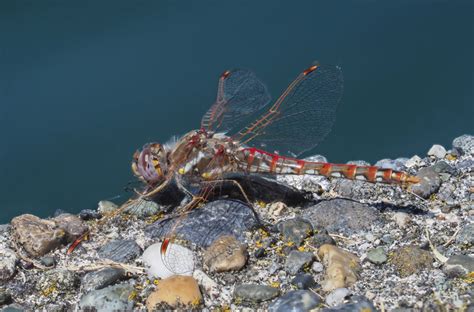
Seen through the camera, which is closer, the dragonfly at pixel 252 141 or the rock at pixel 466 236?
the rock at pixel 466 236

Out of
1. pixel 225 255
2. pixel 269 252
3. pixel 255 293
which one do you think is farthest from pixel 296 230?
pixel 255 293

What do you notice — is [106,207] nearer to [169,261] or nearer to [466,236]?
[169,261]

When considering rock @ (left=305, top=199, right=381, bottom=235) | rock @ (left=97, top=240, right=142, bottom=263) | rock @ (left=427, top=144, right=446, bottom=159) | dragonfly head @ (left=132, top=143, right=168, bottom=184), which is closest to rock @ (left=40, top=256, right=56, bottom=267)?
rock @ (left=97, top=240, right=142, bottom=263)

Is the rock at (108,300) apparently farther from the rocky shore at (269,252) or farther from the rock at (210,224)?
the rock at (210,224)

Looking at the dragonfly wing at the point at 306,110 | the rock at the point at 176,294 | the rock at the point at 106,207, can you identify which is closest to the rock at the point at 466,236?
the dragonfly wing at the point at 306,110

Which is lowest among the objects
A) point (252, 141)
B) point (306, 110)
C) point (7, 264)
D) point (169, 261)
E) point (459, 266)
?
point (459, 266)

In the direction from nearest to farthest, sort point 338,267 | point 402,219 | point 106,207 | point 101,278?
point 338,267 < point 101,278 < point 402,219 < point 106,207

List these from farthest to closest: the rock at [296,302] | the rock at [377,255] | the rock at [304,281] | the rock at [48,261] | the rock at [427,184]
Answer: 1. the rock at [427,184]
2. the rock at [48,261]
3. the rock at [377,255]
4. the rock at [304,281]
5. the rock at [296,302]
